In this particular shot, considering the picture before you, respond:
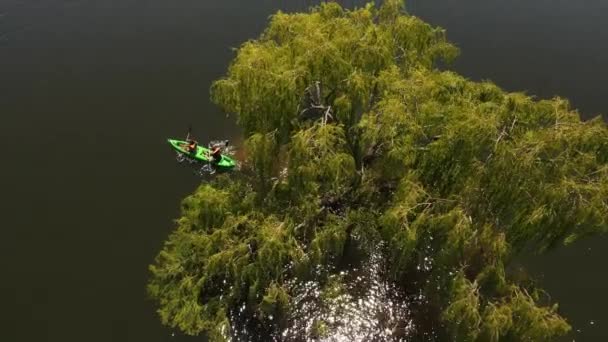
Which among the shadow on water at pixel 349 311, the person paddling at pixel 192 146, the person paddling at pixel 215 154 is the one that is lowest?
the shadow on water at pixel 349 311

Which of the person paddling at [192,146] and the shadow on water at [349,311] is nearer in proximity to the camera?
the shadow on water at [349,311]

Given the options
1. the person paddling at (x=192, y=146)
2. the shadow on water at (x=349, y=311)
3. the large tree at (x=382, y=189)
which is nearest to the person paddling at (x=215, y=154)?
the person paddling at (x=192, y=146)

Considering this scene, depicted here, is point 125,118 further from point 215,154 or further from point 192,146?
point 215,154

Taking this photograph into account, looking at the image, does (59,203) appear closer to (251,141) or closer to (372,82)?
(251,141)

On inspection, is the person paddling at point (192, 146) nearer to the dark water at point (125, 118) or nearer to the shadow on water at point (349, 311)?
the dark water at point (125, 118)

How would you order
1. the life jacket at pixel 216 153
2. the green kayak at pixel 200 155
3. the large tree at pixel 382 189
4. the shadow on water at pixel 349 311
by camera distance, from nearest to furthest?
the large tree at pixel 382 189, the shadow on water at pixel 349 311, the life jacket at pixel 216 153, the green kayak at pixel 200 155
